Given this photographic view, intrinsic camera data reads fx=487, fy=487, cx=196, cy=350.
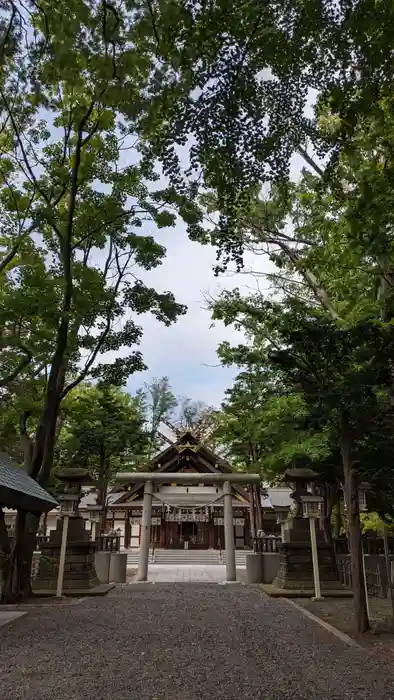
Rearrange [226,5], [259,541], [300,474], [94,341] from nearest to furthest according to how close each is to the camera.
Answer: [226,5]
[94,341]
[300,474]
[259,541]

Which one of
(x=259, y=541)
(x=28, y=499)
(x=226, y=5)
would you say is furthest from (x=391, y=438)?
(x=259, y=541)

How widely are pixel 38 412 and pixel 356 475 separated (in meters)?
7.41

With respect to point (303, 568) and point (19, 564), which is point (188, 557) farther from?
point (19, 564)

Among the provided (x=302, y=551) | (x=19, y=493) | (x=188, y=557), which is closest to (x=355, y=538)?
(x=19, y=493)

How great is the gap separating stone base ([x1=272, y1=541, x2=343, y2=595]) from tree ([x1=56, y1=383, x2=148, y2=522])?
7116 millimetres

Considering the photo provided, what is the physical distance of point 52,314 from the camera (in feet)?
29.3

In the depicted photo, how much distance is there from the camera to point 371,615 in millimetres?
7938

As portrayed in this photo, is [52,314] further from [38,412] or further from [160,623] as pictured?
[160,623]

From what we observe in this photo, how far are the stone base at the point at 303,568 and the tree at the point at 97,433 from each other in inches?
280

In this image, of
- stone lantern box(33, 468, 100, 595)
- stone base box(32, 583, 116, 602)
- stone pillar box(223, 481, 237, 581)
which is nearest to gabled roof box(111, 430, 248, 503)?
stone pillar box(223, 481, 237, 581)

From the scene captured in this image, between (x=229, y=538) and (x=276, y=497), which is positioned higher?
(x=276, y=497)

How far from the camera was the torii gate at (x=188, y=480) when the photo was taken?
13555 millimetres

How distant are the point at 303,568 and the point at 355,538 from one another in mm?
5256

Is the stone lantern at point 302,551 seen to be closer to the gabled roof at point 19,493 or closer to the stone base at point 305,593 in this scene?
the stone base at point 305,593
